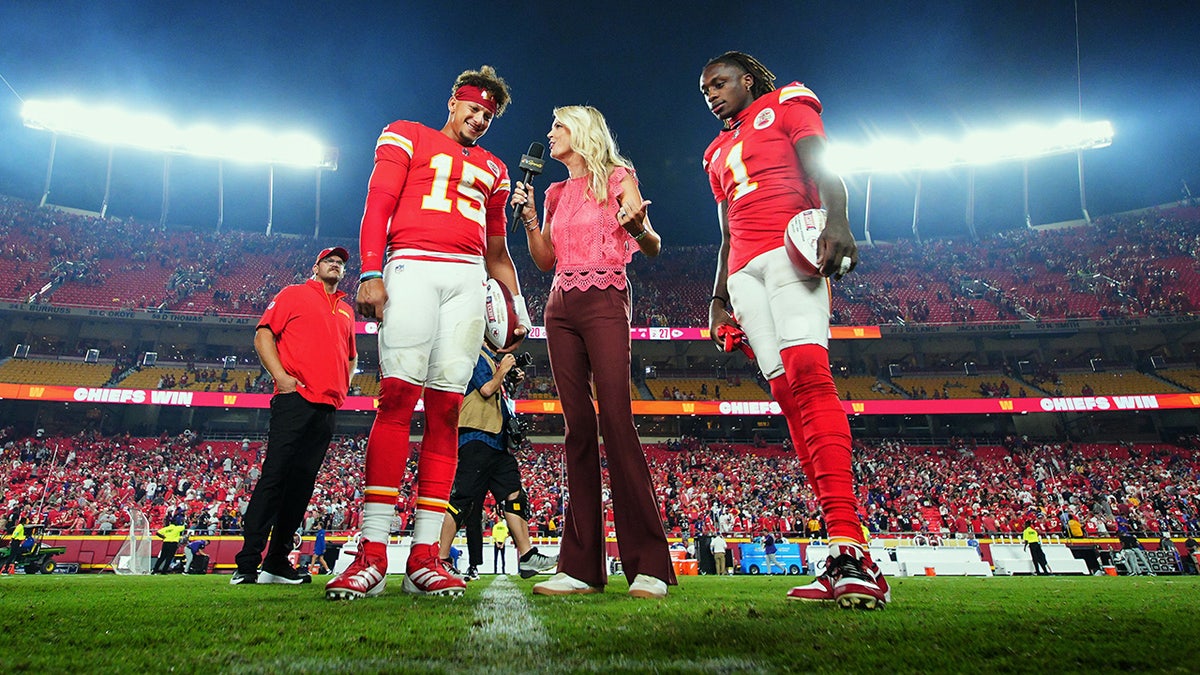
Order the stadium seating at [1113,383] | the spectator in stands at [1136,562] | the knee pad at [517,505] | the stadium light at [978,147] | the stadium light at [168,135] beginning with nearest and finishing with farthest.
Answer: the knee pad at [517,505] → the spectator in stands at [1136,562] → the stadium seating at [1113,383] → the stadium light at [168,135] → the stadium light at [978,147]

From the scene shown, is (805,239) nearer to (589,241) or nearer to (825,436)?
(825,436)

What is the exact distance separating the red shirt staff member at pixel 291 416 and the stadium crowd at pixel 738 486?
1274cm

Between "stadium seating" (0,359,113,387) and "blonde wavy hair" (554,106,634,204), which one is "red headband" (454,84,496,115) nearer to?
"blonde wavy hair" (554,106,634,204)

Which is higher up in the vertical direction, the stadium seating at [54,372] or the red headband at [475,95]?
the stadium seating at [54,372]

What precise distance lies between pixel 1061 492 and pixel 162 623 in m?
26.7

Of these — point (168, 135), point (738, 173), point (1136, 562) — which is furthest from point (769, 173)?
point (168, 135)

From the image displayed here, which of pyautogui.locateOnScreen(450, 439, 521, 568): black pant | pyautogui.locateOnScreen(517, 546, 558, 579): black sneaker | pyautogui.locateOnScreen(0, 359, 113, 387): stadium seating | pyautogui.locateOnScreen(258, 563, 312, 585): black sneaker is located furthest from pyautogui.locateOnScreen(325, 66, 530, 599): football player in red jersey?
pyautogui.locateOnScreen(0, 359, 113, 387): stadium seating

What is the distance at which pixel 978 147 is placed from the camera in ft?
109

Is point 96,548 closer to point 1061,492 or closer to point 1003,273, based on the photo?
point 1061,492

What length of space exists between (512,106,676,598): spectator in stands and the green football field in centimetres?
53

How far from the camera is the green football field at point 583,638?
1107 millimetres

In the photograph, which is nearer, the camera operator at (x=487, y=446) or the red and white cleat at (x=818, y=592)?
the red and white cleat at (x=818, y=592)

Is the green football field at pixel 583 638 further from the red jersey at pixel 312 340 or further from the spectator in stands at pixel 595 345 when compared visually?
the red jersey at pixel 312 340

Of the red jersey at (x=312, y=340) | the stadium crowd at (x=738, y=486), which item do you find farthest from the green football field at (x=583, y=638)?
the stadium crowd at (x=738, y=486)
